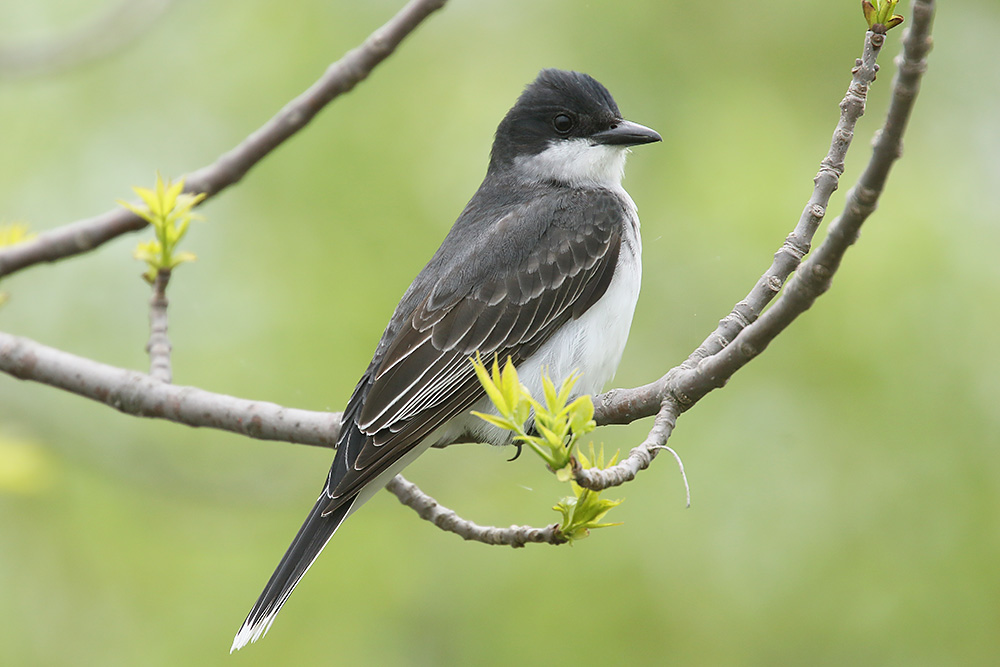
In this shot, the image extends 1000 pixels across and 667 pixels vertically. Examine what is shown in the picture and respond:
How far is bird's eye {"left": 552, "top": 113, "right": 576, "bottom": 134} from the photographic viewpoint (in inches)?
205

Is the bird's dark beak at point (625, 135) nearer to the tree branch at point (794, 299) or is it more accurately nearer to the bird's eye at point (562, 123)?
the bird's eye at point (562, 123)

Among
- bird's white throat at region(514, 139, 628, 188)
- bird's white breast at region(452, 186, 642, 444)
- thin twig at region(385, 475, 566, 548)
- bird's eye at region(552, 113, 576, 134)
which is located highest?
bird's eye at region(552, 113, 576, 134)

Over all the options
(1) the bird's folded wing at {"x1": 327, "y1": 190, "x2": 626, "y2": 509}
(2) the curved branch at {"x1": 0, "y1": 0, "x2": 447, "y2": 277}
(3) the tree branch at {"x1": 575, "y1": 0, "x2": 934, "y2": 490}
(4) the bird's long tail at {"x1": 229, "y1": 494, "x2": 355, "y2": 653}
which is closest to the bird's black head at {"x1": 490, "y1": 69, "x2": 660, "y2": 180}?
(1) the bird's folded wing at {"x1": 327, "y1": 190, "x2": 626, "y2": 509}

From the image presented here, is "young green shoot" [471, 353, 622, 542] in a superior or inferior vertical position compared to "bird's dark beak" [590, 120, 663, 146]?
inferior

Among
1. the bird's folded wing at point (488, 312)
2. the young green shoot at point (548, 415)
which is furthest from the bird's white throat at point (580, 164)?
the young green shoot at point (548, 415)

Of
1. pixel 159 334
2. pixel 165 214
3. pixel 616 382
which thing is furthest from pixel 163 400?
pixel 616 382

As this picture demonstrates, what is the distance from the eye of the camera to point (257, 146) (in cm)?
424

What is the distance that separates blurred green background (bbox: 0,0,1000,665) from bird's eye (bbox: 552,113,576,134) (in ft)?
3.17

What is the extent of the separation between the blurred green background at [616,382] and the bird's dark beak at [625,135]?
2.92 ft

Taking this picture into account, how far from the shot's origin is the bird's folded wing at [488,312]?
13.8 ft

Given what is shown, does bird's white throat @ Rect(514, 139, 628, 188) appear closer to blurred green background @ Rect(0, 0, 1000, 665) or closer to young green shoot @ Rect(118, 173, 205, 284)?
blurred green background @ Rect(0, 0, 1000, 665)

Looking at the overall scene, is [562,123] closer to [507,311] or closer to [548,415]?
[507,311]

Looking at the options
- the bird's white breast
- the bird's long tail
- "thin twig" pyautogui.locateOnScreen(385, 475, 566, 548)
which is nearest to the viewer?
"thin twig" pyautogui.locateOnScreen(385, 475, 566, 548)

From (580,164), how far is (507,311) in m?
1.09
